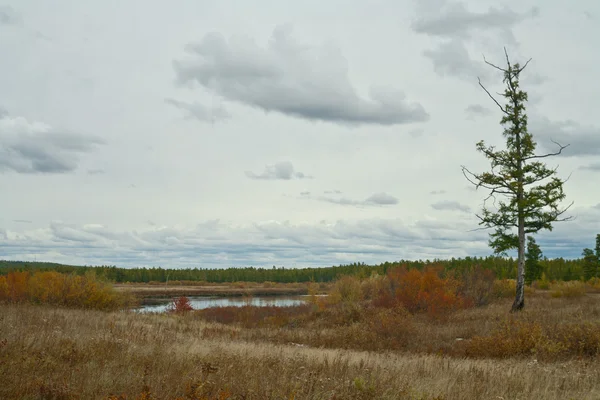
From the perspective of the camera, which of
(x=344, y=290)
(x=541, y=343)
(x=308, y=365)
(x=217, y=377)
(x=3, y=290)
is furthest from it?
(x=344, y=290)

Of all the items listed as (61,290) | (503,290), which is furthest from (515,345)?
(503,290)

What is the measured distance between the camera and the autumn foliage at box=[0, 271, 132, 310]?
30.2 m

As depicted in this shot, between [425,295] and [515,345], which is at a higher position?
[515,345]

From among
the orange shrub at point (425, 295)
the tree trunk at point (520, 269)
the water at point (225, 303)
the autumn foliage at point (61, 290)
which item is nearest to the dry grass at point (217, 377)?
the tree trunk at point (520, 269)

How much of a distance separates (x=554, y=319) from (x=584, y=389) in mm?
14669

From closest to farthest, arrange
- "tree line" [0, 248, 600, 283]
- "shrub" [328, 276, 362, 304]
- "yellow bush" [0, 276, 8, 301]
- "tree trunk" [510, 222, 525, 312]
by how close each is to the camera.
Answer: "tree trunk" [510, 222, 525, 312] < "yellow bush" [0, 276, 8, 301] < "shrub" [328, 276, 362, 304] < "tree line" [0, 248, 600, 283]

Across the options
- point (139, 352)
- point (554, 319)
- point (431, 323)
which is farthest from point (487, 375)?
point (431, 323)

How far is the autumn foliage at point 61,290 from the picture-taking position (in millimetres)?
30219

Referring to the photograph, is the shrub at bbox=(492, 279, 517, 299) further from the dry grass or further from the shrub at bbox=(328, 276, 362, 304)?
the dry grass

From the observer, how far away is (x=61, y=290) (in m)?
30.6

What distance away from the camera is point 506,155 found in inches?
1046

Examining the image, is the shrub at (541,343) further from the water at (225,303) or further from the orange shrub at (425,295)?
the water at (225,303)

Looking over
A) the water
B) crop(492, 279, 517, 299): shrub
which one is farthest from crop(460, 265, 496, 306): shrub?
the water

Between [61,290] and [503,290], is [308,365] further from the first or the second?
[503,290]
